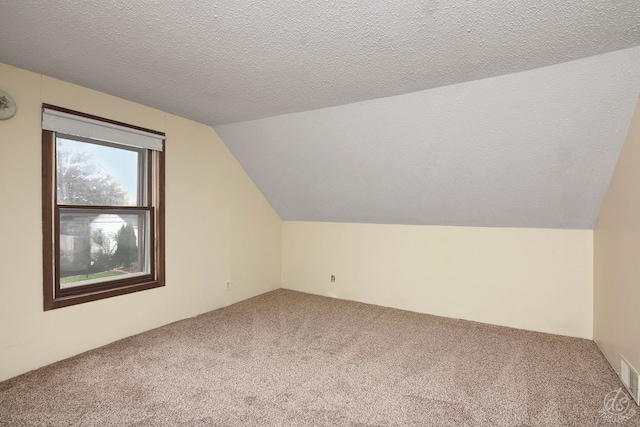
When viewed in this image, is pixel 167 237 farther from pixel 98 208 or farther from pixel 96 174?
pixel 96 174

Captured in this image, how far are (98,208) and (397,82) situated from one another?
8.45 feet

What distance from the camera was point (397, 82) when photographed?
234 cm

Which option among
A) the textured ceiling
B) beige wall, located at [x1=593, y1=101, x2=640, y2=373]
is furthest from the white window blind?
beige wall, located at [x1=593, y1=101, x2=640, y2=373]

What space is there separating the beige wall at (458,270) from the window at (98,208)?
1.99 metres

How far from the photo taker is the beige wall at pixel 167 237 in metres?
2.29

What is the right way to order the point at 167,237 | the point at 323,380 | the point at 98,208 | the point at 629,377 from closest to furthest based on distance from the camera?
1. the point at 629,377
2. the point at 323,380
3. the point at 98,208
4. the point at 167,237

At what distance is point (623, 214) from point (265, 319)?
3.09 metres

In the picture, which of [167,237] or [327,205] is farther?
[327,205]

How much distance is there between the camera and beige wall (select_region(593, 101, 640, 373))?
2.06 m

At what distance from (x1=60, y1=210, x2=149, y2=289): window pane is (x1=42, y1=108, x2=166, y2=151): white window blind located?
0.63 m

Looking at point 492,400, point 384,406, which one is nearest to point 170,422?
point 384,406

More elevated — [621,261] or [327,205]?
[327,205]

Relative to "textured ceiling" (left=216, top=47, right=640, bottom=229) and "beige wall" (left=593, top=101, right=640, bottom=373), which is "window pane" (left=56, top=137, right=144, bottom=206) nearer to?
"textured ceiling" (left=216, top=47, right=640, bottom=229)

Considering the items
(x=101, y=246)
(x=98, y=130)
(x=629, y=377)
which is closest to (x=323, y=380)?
(x=629, y=377)
